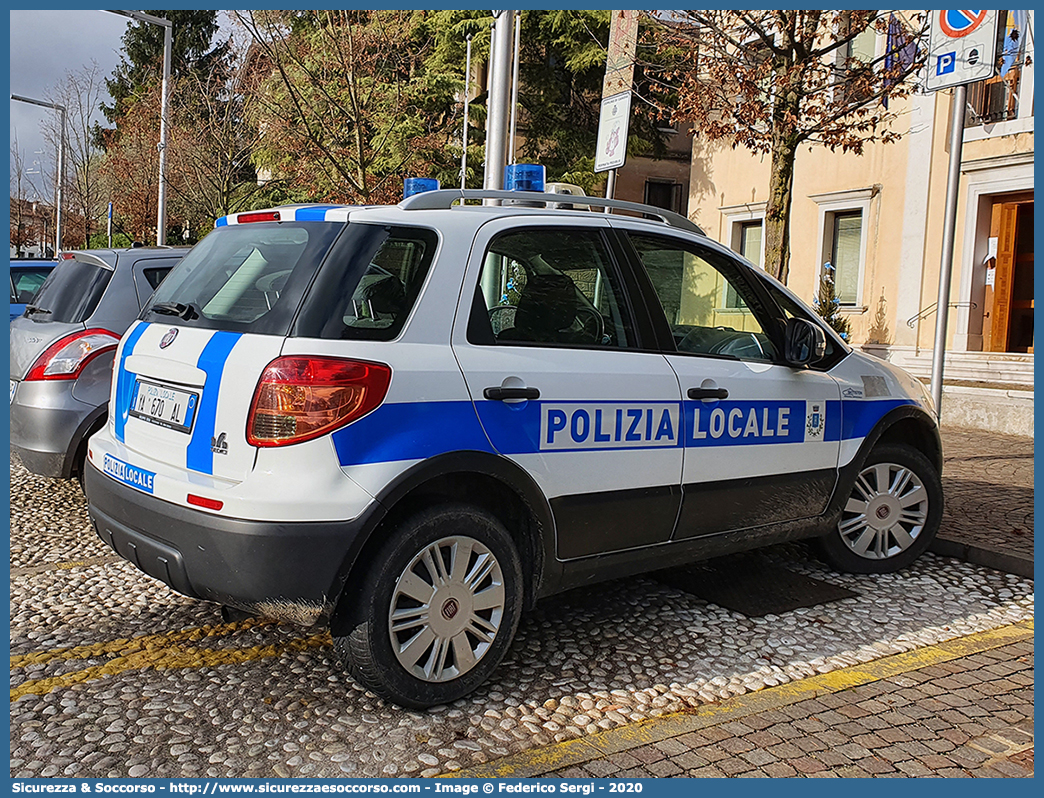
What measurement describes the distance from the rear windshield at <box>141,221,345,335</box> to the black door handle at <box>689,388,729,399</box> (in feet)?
5.70

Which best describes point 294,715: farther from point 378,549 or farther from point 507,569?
point 507,569

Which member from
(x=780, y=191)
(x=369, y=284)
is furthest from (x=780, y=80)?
(x=369, y=284)

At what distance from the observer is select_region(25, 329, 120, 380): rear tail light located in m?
5.96

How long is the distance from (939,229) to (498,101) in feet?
33.6

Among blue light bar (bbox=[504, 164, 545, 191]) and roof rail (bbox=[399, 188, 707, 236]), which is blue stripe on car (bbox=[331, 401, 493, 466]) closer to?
roof rail (bbox=[399, 188, 707, 236])

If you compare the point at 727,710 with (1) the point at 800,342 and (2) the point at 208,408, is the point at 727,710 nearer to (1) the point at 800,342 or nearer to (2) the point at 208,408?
(1) the point at 800,342

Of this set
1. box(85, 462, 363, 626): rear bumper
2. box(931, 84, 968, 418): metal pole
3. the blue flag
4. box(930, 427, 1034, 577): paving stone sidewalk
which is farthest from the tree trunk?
box(85, 462, 363, 626): rear bumper

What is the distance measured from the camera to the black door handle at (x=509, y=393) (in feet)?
12.0

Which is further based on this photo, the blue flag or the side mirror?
the blue flag

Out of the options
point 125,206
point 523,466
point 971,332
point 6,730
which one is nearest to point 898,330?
point 971,332

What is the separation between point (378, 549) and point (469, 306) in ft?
3.22

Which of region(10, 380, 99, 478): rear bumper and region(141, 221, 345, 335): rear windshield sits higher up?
region(141, 221, 345, 335): rear windshield

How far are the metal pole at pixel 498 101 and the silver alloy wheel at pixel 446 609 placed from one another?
5.05m

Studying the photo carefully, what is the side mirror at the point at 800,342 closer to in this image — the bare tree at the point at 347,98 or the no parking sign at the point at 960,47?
the no parking sign at the point at 960,47
